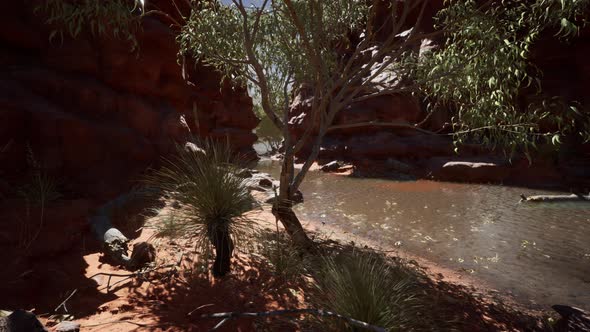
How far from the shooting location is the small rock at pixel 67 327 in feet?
9.21

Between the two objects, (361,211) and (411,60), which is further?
(361,211)

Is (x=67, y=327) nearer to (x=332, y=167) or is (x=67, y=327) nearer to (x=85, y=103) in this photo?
(x=85, y=103)

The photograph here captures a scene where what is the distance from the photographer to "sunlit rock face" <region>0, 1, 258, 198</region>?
8.08 m

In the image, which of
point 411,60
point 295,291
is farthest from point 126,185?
point 411,60

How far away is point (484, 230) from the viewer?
32.5 ft

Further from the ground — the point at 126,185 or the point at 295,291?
the point at 126,185

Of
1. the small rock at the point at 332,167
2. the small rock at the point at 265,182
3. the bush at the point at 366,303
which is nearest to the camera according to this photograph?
the bush at the point at 366,303

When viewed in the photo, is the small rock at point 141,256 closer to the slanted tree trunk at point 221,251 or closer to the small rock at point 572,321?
the slanted tree trunk at point 221,251

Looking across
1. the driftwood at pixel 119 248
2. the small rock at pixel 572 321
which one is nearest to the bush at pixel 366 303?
the small rock at pixel 572 321

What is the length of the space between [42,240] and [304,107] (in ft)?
89.8

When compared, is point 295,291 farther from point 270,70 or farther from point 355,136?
point 355,136

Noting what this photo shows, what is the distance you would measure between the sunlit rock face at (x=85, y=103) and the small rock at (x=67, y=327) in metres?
3.57

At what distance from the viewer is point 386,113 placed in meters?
25.3

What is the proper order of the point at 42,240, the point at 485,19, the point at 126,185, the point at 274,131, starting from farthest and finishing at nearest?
1. the point at 274,131
2. the point at 126,185
3. the point at 485,19
4. the point at 42,240
